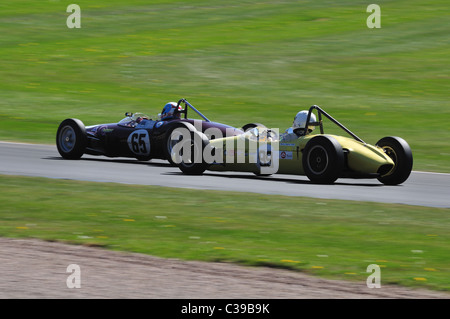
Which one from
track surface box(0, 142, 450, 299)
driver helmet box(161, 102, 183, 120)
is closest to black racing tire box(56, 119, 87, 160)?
driver helmet box(161, 102, 183, 120)

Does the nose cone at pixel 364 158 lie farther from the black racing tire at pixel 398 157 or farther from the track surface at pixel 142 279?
the track surface at pixel 142 279

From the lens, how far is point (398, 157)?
45.8ft

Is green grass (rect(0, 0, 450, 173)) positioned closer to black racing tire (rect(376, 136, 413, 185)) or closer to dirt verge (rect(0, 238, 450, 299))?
black racing tire (rect(376, 136, 413, 185))

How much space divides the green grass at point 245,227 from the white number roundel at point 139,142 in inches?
107

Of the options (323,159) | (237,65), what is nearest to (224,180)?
(323,159)

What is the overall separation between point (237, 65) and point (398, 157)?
59.6ft

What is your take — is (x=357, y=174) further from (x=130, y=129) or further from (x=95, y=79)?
(x=95, y=79)

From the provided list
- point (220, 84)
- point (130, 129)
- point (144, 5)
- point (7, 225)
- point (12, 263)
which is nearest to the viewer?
point (12, 263)

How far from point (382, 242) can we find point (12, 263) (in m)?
4.02

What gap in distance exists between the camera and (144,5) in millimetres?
46250

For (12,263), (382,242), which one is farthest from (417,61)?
(12,263)

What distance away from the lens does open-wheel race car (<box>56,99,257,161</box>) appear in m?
15.9

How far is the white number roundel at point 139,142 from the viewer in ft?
53.1

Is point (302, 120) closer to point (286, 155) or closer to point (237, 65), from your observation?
point (286, 155)
